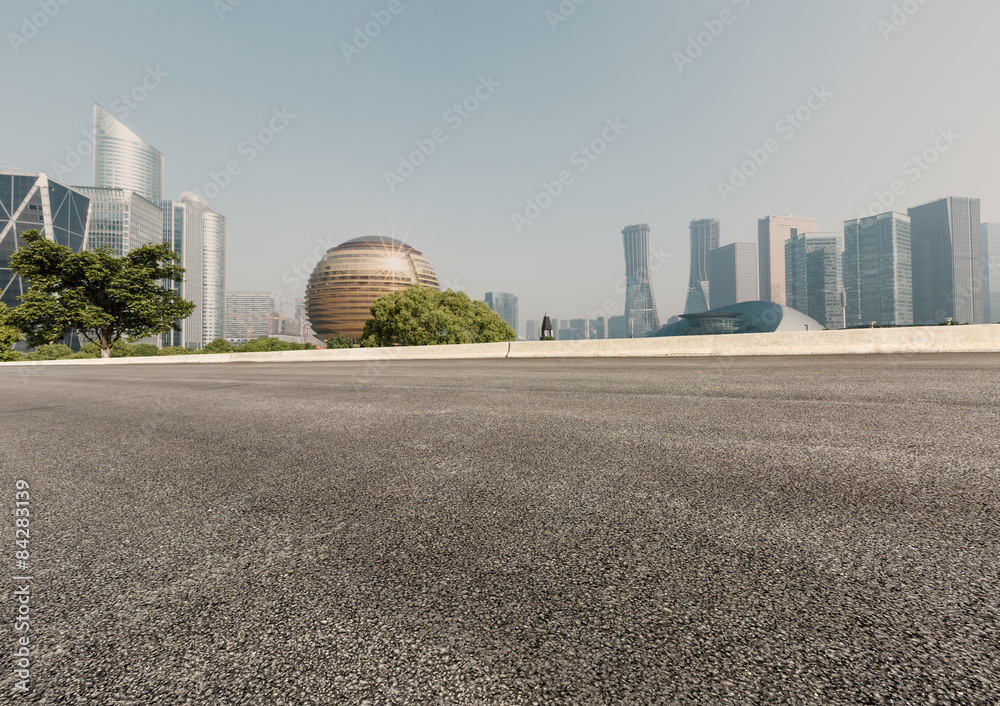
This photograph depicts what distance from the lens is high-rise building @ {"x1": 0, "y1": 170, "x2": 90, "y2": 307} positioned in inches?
3967

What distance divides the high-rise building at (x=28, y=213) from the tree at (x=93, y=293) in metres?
95.4

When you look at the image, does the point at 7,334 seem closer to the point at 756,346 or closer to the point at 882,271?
the point at 756,346

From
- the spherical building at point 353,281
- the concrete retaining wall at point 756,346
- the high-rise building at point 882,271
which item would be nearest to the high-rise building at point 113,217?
the spherical building at point 353,281

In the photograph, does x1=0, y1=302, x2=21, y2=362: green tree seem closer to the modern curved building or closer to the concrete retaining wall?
the concrete retaining wall

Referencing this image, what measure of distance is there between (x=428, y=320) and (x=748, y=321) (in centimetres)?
10104

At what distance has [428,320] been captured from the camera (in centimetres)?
5356

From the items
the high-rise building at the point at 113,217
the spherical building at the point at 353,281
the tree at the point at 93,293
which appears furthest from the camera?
the high-rise building at the point at 113,217

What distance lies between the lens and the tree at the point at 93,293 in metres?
32.5

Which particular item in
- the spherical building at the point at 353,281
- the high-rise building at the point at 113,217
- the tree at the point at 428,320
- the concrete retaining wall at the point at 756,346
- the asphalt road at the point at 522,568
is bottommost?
the asphalt road at the point at 522,568

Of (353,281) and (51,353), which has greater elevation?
(353,281)

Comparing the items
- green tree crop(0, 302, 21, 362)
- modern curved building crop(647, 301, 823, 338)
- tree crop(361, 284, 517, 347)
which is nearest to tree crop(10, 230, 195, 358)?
green tree crop(0, 302, 21, 362)

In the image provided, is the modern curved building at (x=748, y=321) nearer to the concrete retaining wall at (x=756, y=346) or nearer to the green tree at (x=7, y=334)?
the concrete retaining wall at (x=756, y=346)

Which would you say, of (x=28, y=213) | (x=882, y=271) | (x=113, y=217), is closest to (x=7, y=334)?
(x=28, y=213)

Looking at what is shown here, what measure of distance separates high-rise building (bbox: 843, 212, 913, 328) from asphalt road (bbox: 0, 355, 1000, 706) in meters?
233
